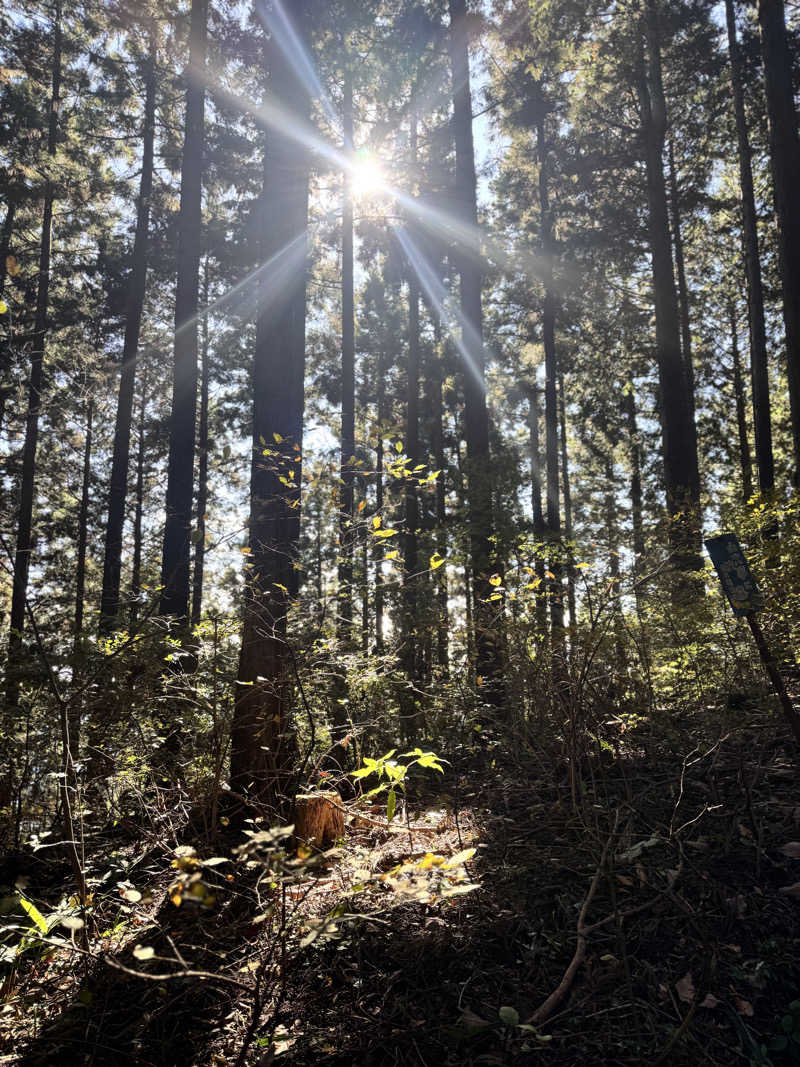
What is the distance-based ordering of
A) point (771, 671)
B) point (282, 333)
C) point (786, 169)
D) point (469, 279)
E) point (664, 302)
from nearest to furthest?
point (771, 671), point (282, 333), point (786, 169), point (469, 279), point (664, 302)

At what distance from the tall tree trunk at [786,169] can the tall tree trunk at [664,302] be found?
2.14 metres

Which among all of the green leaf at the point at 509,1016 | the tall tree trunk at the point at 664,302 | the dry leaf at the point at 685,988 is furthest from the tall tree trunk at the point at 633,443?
the green leaf at the point at 509,1016

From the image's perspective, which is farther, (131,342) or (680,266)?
(680,266)

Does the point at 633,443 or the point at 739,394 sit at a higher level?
the point at 739,394

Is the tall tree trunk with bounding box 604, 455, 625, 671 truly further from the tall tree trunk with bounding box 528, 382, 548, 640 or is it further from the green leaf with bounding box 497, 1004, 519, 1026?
the green leaf with bounding box 497, 1004, 519, 1026

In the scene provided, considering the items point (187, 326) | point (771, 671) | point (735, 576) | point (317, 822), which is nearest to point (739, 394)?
point (187, 326)

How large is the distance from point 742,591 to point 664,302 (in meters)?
9.10

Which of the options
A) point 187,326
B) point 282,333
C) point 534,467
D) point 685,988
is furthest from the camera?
point 534,467

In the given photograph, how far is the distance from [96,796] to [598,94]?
15059mm

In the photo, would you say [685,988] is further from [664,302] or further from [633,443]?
[633,443]

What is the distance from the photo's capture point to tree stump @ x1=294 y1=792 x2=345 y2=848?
3.63m

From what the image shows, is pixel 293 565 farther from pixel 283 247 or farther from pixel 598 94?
pixel 598 94

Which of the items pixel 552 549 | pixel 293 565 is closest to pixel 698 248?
pixel 552 549

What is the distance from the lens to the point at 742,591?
3506mm
